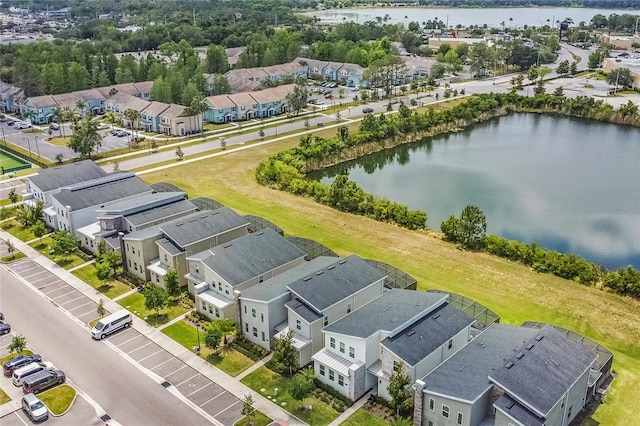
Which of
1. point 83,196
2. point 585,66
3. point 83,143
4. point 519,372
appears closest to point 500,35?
point 585,66

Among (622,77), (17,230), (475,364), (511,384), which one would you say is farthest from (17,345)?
(622,77)

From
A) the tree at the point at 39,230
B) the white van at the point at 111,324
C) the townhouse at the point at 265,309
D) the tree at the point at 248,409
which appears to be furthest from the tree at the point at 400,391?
the tree at the point at 39,230

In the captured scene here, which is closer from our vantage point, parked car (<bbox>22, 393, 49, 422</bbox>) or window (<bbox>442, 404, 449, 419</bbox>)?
window (<bbox>442, 404, 449, 419</bbox>)

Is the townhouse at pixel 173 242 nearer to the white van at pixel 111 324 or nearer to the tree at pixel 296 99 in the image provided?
the white van at pixel 111 324

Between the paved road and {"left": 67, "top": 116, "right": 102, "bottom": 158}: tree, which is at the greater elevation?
{"left": 67, "top": 116, "right": 102, "bottom": 158}: tree

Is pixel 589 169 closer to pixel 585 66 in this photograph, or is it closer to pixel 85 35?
pixel 585 66

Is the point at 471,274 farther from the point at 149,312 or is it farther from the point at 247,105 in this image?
the point at 247,105

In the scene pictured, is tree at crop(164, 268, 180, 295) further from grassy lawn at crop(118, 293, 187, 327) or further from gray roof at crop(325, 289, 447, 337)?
gray roof at crop(325, 289, 447, 337)

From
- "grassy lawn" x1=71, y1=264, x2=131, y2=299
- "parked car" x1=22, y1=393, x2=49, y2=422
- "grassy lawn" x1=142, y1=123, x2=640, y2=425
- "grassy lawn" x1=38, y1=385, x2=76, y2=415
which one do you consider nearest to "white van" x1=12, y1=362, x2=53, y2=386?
"grassy lawn" x1=38, y1=385, x2=76, y2=415
